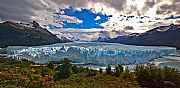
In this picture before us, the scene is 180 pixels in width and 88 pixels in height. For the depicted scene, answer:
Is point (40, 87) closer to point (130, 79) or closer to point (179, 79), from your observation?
point (130, 79)

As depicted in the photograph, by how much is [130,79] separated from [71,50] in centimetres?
4465

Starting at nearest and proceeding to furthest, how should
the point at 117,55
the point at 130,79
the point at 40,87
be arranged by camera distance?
the point at 40,87 < the point at 130,79 < the point at 117,55

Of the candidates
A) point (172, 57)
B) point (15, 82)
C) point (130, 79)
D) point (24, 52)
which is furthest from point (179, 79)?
point (172, 57)

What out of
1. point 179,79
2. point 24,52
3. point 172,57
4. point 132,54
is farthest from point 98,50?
point 172,57

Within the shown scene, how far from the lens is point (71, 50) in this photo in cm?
7525

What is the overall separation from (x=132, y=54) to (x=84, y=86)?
49.5 m

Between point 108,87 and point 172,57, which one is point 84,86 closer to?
point 108,87

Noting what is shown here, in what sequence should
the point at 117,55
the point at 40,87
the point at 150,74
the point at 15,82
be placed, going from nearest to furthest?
the point at 40,87
the point at 15,82
the point at 150,74
the point at 117,55

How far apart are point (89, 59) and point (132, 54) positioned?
10233 millimetres

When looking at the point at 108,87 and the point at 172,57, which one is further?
the point at 172,57

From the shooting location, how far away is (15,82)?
2811 cm

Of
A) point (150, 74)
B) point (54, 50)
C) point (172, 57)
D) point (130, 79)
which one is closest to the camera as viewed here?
point (130, 79)

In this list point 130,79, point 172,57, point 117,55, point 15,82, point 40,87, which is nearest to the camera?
point 40,87

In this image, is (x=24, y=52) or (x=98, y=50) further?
(x=24, y=52)
